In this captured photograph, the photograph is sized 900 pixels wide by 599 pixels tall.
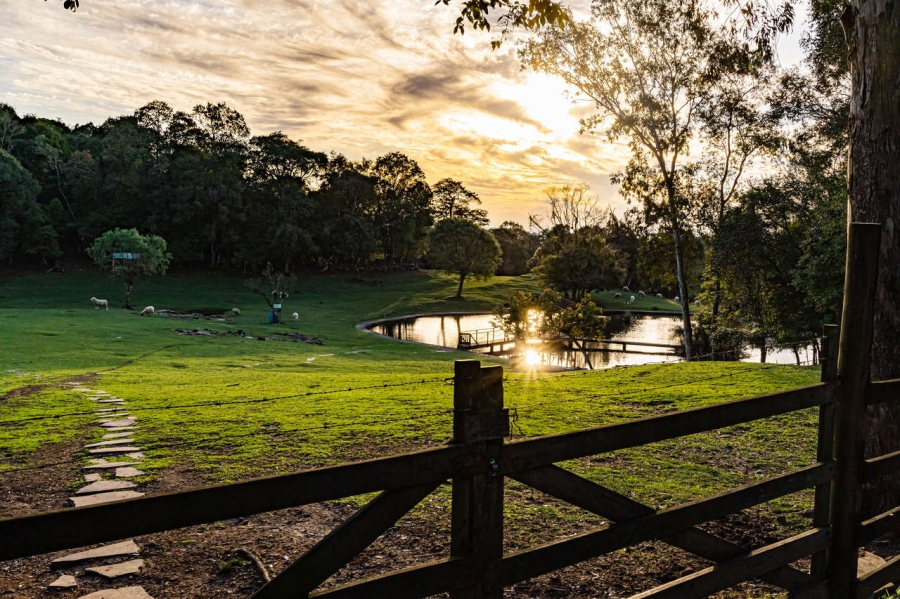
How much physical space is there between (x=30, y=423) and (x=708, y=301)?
32955 mm

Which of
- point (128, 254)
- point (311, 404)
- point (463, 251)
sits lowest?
point (311, 404)

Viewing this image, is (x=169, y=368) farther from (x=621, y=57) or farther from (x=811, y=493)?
(x=621, y=57)

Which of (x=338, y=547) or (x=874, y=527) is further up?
(x=338, y=547)

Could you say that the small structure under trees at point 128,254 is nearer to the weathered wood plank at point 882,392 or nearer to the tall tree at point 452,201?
the weathered wood plank at point 882,392

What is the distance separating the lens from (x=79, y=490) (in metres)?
6.90

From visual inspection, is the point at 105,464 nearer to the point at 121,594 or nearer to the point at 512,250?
the point at 121,594

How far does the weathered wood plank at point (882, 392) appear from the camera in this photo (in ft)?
14.1

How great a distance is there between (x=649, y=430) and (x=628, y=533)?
551mm

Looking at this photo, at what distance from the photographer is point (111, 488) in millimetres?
7039

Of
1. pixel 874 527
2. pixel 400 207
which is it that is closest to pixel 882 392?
pixel 874 527

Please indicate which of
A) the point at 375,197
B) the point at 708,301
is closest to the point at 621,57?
the point at 708,301

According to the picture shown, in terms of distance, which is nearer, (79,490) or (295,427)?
(79,490)

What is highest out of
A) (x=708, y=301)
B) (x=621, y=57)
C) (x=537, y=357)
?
(x=621, y=57)

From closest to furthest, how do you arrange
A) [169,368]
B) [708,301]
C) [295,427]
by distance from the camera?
[295,427] → [169,368] → [708,301]
